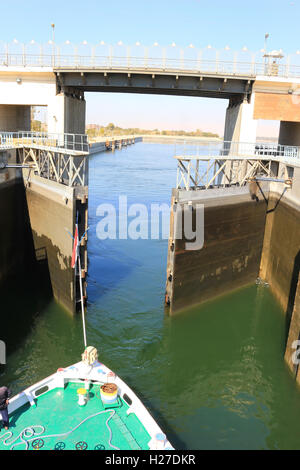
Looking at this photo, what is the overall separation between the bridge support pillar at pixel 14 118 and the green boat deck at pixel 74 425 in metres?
28.4

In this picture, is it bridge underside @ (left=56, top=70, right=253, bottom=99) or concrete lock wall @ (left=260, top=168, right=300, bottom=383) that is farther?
bridge underside @ (left=56, top=70, right=253, bottom=99)

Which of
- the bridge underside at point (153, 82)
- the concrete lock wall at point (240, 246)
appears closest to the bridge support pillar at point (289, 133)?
the bridge underside at point (153, 82)

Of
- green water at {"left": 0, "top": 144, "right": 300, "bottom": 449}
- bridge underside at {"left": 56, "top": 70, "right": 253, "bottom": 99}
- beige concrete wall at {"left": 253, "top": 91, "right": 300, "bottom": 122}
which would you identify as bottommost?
green water at {"left": 0, "top": 144, "right": 300, "bottom": 449}

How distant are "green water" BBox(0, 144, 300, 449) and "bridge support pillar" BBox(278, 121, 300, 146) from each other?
16878 millimetres

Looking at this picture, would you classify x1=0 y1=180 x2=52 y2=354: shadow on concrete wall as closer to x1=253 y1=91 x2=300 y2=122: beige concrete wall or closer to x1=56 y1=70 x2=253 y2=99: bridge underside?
x1=56 y1=70 x2=253 y2=99: bridge underside

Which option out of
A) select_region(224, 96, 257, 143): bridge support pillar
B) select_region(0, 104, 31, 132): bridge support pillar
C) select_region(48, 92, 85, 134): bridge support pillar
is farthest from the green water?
select_region(0, 104, 31, 132): bridge support pillar

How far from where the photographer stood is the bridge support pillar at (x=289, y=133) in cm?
3584

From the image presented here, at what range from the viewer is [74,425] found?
1116cm

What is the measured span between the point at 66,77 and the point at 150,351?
2187 centimetres

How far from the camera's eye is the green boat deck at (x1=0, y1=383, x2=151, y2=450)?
10.5 metres

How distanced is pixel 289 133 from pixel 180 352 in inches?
1038

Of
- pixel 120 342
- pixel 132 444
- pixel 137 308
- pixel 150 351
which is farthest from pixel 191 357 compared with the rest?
pixel 132 444

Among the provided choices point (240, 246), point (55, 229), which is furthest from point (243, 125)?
point (55, 229)
